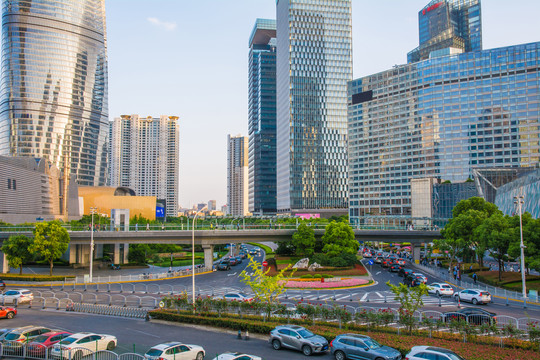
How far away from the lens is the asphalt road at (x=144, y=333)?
23.2 meters

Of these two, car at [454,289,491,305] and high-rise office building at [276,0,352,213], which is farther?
high-rise office building at [276,0,352,213]


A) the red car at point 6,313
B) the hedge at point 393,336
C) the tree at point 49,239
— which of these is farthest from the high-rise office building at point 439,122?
the red car at point 6,313

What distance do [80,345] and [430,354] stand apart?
17.6m

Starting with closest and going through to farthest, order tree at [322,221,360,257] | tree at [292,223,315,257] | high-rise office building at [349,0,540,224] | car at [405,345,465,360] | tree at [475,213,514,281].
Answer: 1. car at [405,345,465,360]
2. tree at [475,213,514,281]
3. tree at [322,221,360,257]
4. tree at [292,223,315,257]
5. high-rise office building at [349,0,540,224]

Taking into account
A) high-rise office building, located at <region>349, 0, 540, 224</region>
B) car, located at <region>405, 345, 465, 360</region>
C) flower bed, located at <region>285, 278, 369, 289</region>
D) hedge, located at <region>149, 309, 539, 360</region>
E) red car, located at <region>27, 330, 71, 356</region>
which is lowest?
flower bed, located at <region>285, 278, 369, 289</region>

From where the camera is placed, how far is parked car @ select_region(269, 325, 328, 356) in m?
22.5

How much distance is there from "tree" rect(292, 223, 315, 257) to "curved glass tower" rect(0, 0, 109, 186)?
150 metres

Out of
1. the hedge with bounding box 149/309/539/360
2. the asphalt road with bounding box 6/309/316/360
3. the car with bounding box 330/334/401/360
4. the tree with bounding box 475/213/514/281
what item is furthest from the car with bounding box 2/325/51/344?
the tree with bounding box 475/213/514/281

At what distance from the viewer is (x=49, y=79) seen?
173000 millimetres

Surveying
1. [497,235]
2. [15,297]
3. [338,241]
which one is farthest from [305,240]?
[15,297]

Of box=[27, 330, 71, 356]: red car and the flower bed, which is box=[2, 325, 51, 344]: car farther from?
the flower bed

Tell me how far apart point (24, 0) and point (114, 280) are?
16674 centimetres

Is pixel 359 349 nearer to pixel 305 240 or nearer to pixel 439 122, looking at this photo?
pixel 305 240

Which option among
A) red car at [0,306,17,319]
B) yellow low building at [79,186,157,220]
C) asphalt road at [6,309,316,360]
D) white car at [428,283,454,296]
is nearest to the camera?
asphalt road at [6,309,316,360]
